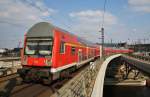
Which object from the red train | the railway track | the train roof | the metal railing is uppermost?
the train roof

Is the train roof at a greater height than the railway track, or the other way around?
the train roof

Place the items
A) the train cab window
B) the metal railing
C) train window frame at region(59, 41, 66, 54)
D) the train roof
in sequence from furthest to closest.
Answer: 1. the metal railing
2. the train cab window
3. train window frame at region(59, 41, 66, 54)
4. the train roof

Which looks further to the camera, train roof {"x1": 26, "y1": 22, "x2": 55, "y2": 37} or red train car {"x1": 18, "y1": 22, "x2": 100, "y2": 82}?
train roof {"x1": 26, "y1": 22, "x2": 55, "y2": 37}


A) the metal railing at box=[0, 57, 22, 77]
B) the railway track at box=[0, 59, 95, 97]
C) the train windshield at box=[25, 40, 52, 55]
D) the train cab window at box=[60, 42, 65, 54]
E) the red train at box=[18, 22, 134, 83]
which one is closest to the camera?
the railway track at box=[0, 59, 95, 97]

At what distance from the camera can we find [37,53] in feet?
46.6

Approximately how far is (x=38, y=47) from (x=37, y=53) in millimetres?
389

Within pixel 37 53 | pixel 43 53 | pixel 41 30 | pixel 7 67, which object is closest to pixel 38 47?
pixel 37 53

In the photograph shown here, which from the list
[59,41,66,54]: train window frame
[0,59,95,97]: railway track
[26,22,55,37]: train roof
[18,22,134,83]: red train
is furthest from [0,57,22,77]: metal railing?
[59,41,66,54]: train window frame

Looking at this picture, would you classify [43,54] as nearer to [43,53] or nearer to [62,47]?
[43,53]

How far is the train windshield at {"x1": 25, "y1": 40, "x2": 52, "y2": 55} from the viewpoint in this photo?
1400cm

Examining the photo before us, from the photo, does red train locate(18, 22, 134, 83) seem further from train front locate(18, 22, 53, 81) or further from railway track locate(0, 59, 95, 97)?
railway track locate(0, 59, 95, 97)

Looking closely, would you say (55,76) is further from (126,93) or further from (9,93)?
(126,93)

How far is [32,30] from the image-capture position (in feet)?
48.8

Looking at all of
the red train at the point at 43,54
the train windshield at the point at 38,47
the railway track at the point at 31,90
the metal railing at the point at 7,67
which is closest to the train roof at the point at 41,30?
the red train at the point at 43,54
